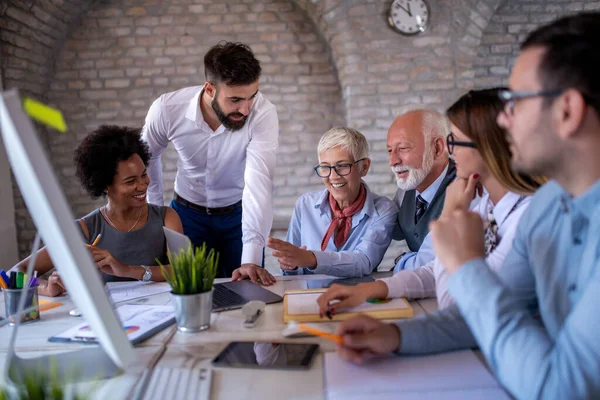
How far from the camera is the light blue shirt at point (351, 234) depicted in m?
2.01

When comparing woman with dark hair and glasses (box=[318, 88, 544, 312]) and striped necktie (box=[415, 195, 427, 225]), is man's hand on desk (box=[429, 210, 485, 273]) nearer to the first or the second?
woman with dark hair and glasses (box=[318, 88, 544, 312])

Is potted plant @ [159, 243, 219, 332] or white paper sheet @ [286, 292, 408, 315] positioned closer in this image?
potted plant @ [159, 243, 219, 332]

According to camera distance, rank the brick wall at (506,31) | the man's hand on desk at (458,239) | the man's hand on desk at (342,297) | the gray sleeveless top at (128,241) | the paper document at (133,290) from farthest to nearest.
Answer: the brick wall at (506,31)
the gray sleeveless top at (128,241)
the paper document at (133,290)
the man's hand on desk at (342,297)
the man's hand on desk at (458,239)

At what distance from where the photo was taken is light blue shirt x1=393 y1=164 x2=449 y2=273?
1842 millimetres

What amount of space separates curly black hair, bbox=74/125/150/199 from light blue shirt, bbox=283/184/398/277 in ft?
2.83

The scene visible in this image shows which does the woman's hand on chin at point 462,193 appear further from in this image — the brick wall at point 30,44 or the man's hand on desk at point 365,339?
A: the brick wall at point 30,44

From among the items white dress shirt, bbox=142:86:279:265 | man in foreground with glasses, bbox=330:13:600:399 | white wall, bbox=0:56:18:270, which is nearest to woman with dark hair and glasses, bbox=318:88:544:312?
man in foreground with glasses, bbox=330:13:600:399

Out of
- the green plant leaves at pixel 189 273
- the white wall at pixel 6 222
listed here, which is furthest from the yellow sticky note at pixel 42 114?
the white wall at pixel 6 222

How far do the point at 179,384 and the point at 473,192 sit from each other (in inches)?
39.7

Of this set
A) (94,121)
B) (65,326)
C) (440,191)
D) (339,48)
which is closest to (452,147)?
(440,191)

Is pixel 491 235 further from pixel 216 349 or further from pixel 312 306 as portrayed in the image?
pixel 216 349

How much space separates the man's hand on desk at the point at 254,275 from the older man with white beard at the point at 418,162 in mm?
736

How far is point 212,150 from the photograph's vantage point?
9.19 ft

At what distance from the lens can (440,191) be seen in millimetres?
2205
